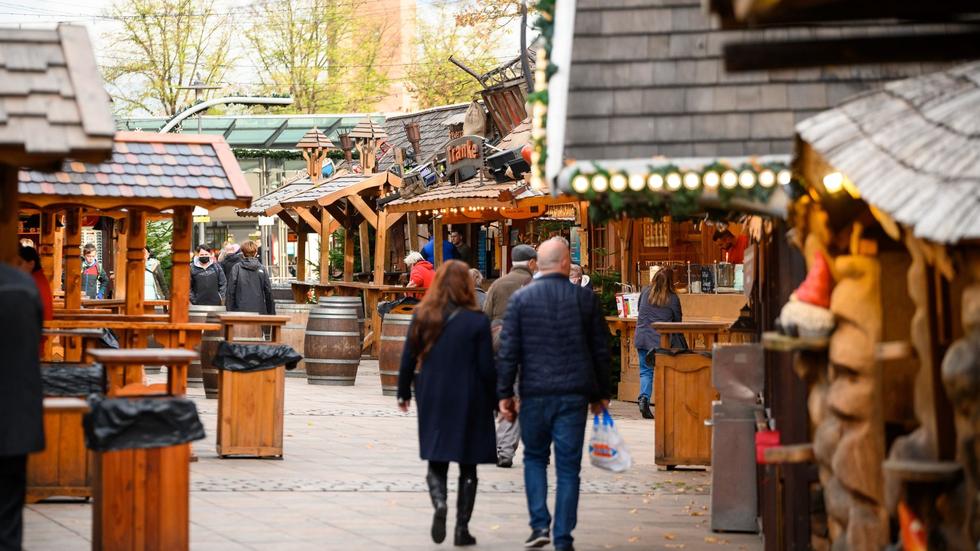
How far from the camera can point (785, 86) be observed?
802 centimetres

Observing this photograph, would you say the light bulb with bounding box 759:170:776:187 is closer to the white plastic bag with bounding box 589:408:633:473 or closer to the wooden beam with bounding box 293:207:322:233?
→ the white plastic bag with bounding box 589:408:633:473

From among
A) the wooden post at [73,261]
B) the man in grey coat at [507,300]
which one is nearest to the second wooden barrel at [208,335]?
the wooden post at [73,261]

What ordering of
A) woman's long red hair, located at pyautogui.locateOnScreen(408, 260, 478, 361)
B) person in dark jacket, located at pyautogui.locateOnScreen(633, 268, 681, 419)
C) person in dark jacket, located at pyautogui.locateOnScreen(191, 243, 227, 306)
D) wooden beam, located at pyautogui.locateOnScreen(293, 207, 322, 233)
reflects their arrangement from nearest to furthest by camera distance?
woman's long red hair, located at pyautogui.locateOnScreen(408, 260, 478, 361), person in dark jacket, located at pyautogui.locateOnScreen(633, 268, 681, 419), person in dark jacket, located at pyautogui.locateOnScreen(191, 243, 227, 306), wooden beam, located at pyautogui.locateOnScreen(293, 207, 322, 233)

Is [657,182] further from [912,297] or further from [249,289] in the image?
[249,289]

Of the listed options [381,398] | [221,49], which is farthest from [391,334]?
[221,49]

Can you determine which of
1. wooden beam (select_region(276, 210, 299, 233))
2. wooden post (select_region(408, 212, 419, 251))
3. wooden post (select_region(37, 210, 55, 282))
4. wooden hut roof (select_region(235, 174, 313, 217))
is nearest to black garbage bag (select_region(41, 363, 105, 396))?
wooden post (select_region(37, 210, 55, 282))

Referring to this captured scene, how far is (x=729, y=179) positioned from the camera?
24.7 feet

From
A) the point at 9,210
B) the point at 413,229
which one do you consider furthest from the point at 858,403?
the point at 413,229

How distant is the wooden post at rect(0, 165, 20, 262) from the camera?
6980 millimetres

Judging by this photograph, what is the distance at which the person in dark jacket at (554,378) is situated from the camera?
9.03m

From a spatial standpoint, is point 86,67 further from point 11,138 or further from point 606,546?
point 606,546

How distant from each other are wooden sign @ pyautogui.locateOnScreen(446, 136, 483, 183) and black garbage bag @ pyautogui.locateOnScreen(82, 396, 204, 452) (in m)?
16.3

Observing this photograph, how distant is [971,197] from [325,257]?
22811 mm

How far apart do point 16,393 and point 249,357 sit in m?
6.53
